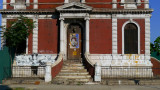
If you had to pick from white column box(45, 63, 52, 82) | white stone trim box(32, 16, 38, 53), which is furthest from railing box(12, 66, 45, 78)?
white column box(45, 63, 52, 82)

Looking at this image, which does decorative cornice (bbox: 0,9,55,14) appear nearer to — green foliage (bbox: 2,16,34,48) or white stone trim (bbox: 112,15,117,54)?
green foliage (bbox: 2,16,34,48)

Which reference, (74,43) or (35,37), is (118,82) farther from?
(35,37)

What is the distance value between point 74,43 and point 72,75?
4.95 meters

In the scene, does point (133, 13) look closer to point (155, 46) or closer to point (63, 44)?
point (63, 44)

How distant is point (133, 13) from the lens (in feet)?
68.9

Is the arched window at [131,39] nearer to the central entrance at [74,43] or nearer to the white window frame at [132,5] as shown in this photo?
the white window frame at [132,5]

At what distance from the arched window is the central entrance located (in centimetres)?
458

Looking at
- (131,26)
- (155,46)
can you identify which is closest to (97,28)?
(131,26)

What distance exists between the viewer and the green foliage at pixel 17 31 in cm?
1902

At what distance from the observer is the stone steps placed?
1595 centimetres

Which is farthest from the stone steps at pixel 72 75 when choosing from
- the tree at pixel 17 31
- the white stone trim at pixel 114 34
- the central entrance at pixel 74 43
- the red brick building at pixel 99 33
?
the tree at pixel 17 31

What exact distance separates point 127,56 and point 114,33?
2.59m

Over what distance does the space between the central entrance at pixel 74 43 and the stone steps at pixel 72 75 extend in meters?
1.72

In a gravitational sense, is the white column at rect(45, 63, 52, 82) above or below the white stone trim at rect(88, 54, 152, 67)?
below
